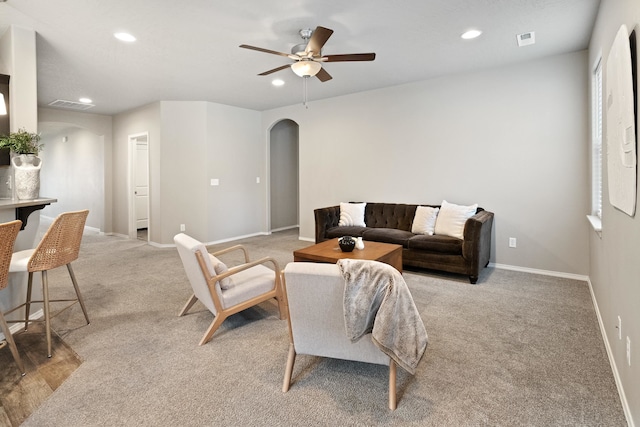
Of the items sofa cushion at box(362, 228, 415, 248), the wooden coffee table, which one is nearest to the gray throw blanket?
the wooden coffee table

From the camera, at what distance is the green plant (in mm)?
2645

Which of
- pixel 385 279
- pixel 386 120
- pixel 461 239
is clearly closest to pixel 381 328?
pixel 385 279

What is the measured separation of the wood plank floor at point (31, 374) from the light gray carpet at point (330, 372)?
7cm

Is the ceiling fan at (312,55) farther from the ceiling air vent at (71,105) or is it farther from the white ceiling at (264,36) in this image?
the ceiling air vent at (71,105)

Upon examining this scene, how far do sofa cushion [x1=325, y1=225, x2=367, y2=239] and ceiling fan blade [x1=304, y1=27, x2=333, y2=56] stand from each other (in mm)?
2512

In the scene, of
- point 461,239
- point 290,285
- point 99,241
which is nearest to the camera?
point 290,285

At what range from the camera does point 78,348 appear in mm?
2445

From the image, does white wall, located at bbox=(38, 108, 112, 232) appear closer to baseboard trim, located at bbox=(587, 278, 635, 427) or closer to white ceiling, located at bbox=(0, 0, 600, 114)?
white ceiling, located at bbox=(0, 0, 600, 114)

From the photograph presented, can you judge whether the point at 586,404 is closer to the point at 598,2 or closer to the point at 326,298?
the point at 326,298

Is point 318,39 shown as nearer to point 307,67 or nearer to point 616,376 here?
point 307,67

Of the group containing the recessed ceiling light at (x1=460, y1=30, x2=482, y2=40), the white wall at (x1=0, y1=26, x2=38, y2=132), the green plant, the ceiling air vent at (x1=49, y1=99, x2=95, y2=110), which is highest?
the ceiling air vent at (x1=49, y1=99, x2=95, y2=110)

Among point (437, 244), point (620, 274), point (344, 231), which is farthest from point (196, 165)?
point (620, 274)

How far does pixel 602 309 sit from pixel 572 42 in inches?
109

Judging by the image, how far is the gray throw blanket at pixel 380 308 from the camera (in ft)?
5.40
